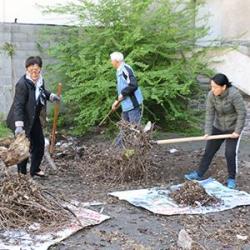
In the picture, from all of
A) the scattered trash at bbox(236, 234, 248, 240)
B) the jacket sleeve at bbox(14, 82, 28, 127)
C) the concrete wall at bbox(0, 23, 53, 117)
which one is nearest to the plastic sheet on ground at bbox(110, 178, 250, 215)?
the scattered trash at bbox(236, 234, 248, 240)

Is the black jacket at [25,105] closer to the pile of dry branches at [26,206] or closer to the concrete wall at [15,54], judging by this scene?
the pile of dry branches at [26,206]

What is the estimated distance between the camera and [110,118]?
952 centimetres

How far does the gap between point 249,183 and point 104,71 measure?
11.5ft

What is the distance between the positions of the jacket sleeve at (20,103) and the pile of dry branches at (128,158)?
1300mm

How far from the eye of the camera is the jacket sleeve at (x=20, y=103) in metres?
6.31

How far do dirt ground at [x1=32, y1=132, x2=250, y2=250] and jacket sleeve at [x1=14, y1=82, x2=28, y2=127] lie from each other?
2.98ft

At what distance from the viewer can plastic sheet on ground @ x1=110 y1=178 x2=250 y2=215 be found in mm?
5682

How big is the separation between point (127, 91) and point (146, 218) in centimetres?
250

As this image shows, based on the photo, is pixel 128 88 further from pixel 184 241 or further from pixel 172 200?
pixel 184 241

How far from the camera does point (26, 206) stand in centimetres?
495

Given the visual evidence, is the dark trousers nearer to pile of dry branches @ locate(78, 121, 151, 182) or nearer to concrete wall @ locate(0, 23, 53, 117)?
pile of dry branches @ locate(78, 121, 151, 182)

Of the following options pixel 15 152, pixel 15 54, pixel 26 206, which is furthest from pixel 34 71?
pixel 15 54

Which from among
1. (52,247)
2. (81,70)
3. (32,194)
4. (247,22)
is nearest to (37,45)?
(81,70)

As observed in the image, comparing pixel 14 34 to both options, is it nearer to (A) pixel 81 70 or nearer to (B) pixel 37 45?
(B) pixel 37 45
